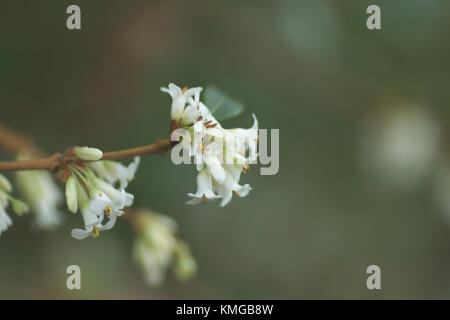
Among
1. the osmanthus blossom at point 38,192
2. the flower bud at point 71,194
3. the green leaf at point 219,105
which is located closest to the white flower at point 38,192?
the osmanthus blossom at point 38,192

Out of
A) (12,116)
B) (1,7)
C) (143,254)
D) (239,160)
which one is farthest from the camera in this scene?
(12,116)

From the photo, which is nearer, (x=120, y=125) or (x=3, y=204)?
(x=3, y=204)

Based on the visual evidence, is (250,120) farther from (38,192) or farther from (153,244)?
(38,192)

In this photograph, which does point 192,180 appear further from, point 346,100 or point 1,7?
point 1,7

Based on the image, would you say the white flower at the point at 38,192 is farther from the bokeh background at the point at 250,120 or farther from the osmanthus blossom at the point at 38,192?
the bokeh background at the point at 250,120

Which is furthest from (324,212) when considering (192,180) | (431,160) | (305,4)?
(305,4)

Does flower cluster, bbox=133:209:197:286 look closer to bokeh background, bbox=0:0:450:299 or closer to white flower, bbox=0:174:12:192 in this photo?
white flower, bbox=0:174:12:192

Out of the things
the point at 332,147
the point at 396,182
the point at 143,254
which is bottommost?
the point at 143,254
